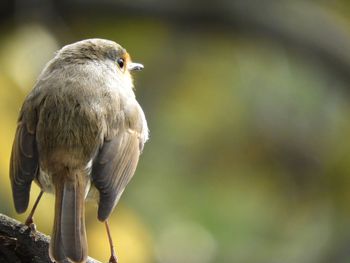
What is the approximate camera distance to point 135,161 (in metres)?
5.75

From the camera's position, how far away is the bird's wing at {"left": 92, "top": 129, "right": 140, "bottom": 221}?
17.6 feet

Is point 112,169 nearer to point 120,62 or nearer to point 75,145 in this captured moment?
point 75,145

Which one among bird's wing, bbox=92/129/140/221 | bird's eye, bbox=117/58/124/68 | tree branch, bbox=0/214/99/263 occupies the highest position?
bird's eye, bbox=117/58/124/68

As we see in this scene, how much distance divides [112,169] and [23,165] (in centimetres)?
45

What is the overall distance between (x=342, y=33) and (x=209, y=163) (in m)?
3.37

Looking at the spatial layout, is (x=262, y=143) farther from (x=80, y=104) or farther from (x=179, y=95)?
(x=80, y=104)

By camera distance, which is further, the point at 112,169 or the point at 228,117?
the point at 228,117

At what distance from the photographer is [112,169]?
5516 mm

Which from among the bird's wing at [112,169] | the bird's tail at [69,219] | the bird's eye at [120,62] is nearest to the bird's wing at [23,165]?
the bird's tail at [69,219]

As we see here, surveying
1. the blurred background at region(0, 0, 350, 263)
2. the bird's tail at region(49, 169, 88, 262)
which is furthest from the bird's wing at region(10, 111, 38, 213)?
the blurred background at region(0, 0, 350, 263)

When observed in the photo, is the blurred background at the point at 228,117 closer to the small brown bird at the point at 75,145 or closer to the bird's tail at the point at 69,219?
the small brown bird at the point at 75,145

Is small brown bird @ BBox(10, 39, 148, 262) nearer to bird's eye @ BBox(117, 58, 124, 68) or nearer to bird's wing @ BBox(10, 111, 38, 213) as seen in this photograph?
bird's wing @ BBox(10, 111, 38, 213)

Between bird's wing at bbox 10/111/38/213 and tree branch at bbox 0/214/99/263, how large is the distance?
369 mm

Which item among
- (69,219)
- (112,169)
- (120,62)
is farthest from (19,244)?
(120,62)
